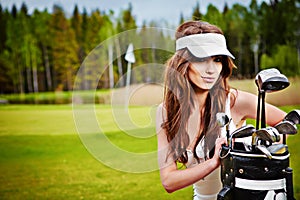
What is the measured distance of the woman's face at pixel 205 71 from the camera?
181 centimetres

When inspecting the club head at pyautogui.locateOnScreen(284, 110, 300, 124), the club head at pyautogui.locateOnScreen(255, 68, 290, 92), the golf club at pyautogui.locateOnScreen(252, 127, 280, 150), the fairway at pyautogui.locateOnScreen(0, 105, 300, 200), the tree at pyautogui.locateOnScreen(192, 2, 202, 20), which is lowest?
the fairway at pyautogui.locateOnScreen(0, 105, 300, 200)

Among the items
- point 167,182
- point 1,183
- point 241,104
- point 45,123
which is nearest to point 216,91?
point 241,104

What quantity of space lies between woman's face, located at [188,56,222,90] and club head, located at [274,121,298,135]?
436mm

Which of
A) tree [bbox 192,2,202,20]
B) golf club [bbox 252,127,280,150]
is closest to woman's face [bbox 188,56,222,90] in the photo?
golf club [bbox 252,127,280,150]

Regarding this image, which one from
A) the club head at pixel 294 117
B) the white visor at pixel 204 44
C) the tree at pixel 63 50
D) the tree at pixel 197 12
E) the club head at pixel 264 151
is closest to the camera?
the club head at pixel 264 151

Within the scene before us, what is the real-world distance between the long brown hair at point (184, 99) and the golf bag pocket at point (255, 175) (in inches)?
11.4

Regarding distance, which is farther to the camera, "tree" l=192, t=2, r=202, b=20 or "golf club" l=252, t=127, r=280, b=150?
"tree" l=192, t=2, r=202, b=20

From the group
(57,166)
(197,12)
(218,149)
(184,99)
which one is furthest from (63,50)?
(218,149)

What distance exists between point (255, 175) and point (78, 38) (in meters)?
1.47

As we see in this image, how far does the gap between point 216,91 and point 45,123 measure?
1.15 metres

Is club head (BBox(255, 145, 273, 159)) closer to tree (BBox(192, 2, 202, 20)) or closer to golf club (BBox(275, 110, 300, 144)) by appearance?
golf club (BBox(275, 110, 300, 144))

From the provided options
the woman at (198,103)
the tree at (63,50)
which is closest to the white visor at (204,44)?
the woman at (198,103)

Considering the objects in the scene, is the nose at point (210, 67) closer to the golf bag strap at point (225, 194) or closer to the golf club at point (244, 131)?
the golf club at point (244, 131)

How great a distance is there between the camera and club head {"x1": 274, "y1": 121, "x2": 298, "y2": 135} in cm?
146
